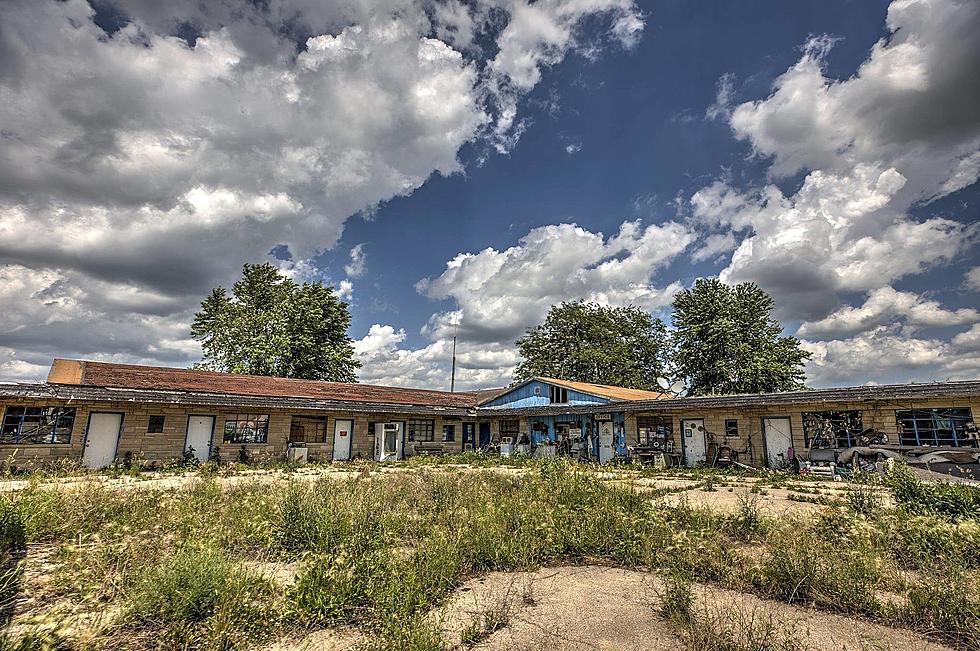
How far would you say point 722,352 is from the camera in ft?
114

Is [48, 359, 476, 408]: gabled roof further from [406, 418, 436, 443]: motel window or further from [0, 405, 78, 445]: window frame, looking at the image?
[0, 405, 78, 445]: window frame

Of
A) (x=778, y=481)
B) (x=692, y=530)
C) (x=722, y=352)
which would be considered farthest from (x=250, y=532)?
(x=722, y=352)

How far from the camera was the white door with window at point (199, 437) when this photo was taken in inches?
782

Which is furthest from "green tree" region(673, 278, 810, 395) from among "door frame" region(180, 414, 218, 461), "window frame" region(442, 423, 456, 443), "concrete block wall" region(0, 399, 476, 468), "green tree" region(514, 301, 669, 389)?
"door frame" region(180, 414, 218, 461)

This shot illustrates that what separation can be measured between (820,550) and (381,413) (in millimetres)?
21818

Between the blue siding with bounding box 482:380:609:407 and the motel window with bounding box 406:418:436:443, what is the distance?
412cm

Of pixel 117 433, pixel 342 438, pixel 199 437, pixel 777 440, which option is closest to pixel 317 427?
pixel 342 438

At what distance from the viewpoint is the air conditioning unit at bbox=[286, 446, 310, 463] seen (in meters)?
21.8

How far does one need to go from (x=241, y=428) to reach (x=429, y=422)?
392 inches

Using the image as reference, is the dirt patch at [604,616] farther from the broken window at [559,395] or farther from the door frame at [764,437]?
the broken window at [559,395]

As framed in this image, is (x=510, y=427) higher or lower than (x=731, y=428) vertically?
lower

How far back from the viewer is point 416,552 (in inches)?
246

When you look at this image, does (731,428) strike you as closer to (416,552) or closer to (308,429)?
(416,552)

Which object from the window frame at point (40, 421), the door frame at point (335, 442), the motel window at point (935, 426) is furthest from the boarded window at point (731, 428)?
the window frame at point (40, 421)
